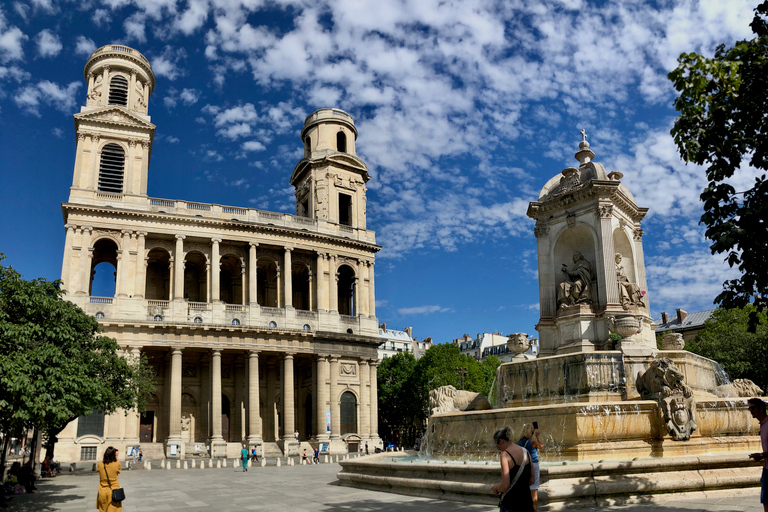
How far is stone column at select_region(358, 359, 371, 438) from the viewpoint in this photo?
49875 mm

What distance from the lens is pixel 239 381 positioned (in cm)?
4878

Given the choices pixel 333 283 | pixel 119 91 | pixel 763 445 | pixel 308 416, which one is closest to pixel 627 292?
pixel 763 445

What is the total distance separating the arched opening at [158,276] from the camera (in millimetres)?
48156

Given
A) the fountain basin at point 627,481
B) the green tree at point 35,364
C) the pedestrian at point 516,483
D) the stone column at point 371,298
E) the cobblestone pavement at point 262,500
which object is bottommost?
the cobblestone pavement at point 262,500

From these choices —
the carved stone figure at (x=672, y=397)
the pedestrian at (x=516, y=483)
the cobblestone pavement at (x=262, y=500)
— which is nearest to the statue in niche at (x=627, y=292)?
the carved stone figure at (x=672, y=397)

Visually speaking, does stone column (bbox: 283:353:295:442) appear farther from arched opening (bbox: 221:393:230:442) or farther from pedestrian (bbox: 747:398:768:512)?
pedestrian (bbox: 747:398:768:512)

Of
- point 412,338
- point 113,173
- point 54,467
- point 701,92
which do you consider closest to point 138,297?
point 113,173

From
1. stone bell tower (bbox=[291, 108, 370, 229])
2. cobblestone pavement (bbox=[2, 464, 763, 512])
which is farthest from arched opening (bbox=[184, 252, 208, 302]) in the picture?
cobblestone pavement (bbox=[2, 464, 763, 512])

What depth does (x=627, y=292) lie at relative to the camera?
1672cm

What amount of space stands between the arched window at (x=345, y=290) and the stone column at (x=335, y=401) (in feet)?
23.1

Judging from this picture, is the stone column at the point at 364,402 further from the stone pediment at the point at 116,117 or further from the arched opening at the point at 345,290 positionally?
the stone pediment at the point at 116,117

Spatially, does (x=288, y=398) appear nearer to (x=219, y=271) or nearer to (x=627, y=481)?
(x=219, y=271)

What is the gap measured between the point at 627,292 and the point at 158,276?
1574 inches

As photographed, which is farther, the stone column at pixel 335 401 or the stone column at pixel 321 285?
the stone column at pixel 321 285
